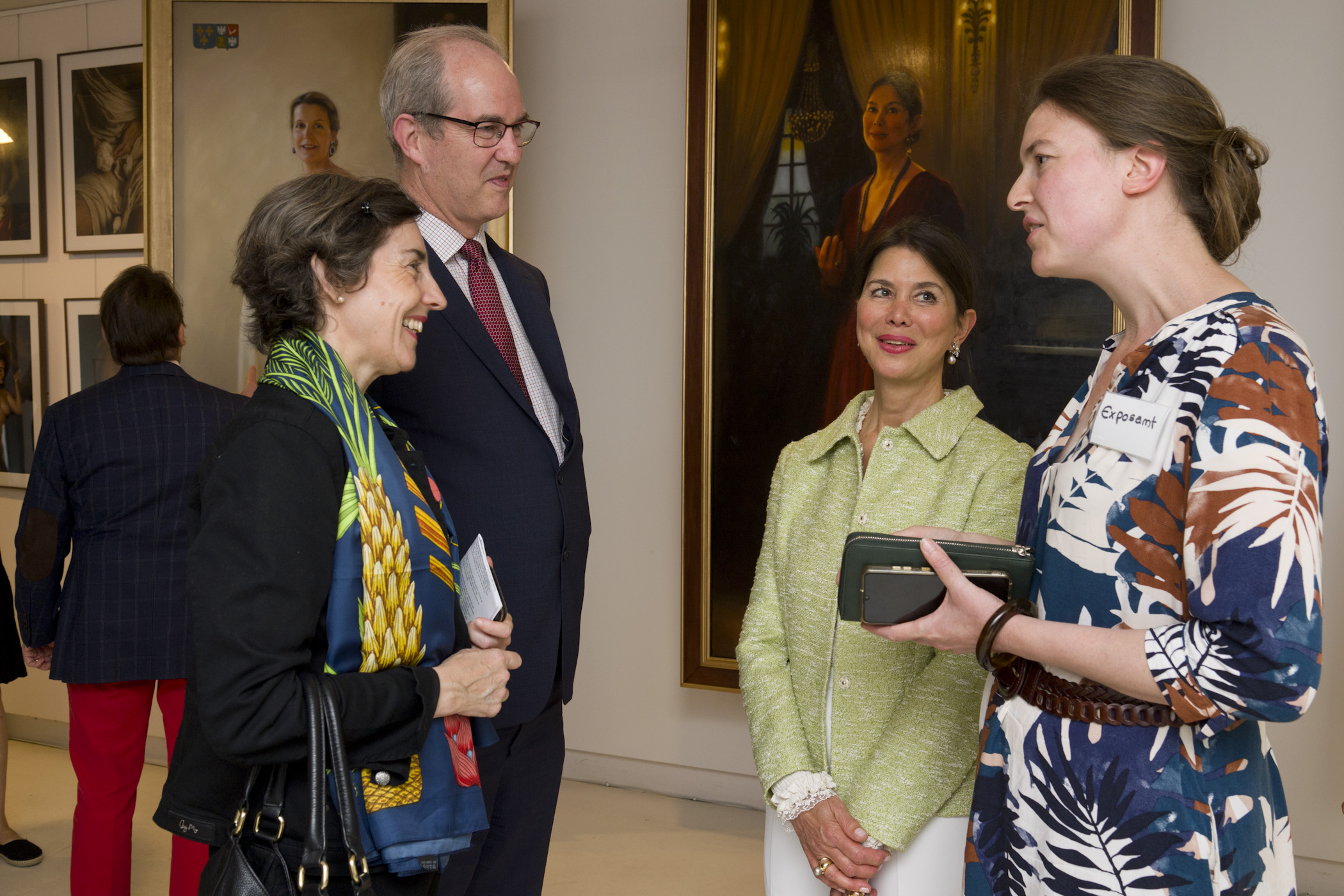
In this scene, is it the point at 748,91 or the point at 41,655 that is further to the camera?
the point at 748,91

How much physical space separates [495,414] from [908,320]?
917mm

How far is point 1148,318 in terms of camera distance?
150 centimetres

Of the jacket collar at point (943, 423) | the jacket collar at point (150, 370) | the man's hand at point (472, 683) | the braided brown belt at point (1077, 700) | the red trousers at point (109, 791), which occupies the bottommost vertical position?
the red trousers at point (109, 791)

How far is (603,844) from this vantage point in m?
4.28

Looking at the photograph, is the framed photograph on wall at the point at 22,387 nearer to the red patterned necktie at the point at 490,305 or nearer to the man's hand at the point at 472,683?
the red patterned necktie at the point at 490,305

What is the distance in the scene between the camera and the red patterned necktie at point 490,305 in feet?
7.50

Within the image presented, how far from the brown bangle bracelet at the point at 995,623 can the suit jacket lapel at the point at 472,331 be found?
43.2 inches

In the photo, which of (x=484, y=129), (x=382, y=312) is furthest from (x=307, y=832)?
(x=484, y=129)

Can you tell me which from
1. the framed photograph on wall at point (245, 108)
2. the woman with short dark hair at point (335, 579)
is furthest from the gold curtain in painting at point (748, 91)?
the woman with short dark hair at point (335, 579)

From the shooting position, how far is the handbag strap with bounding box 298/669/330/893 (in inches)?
56.4

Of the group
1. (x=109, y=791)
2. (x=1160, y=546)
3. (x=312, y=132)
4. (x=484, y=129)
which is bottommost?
(x=109, y=791)

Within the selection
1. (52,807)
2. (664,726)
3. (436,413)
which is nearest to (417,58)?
(436,413)

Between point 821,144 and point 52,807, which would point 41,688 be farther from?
point 821,144

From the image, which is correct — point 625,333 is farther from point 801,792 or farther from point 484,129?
point 801,792
